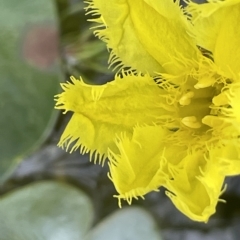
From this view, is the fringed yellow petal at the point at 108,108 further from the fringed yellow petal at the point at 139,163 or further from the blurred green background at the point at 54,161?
the blurred green background at the point at 54,161

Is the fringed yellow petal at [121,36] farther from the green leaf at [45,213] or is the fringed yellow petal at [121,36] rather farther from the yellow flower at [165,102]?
the green leaf at [45,213]

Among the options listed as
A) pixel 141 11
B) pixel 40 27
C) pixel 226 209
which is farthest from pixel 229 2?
pixel 226 209

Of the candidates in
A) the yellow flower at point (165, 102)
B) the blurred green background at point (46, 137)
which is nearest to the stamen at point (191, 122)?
the yellow flower at point (165, 102)

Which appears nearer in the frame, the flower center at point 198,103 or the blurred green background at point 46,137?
the flower center at point 198,103

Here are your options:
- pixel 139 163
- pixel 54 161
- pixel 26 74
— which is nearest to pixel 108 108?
pixel 139 163

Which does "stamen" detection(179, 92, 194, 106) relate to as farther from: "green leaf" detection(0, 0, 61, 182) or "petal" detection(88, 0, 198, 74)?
"green leaf" detection(0, 0, 61, 182)

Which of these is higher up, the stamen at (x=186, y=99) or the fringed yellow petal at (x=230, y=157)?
the stamen at (x=186, y=99)

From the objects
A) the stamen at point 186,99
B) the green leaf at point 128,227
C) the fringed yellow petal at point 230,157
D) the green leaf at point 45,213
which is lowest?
the green leaf at point 128,227

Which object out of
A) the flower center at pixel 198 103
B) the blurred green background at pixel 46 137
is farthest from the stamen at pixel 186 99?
the blurred green background at pixel 46 137

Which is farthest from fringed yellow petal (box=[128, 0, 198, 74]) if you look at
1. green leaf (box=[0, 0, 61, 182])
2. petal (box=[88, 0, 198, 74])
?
green leaf (box=[0, 0, 61, 182])
